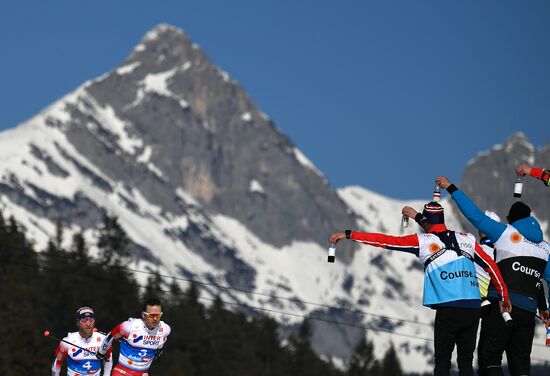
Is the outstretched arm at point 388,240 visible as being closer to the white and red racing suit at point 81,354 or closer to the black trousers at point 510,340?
the black trousers at point 510,340

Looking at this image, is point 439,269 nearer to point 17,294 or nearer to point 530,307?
point 530,307

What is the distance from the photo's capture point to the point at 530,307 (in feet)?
64.0

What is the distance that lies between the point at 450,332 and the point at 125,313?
9925cm

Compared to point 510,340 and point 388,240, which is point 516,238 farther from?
point 388,240

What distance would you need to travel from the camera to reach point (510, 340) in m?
19.6

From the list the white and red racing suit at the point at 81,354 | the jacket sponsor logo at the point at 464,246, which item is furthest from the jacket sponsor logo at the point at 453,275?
the white and red racing suit at the point at 81,354

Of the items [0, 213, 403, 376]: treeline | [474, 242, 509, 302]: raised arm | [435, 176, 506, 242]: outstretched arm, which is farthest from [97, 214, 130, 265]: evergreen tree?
[474, 242, 509, 302]: raised arm

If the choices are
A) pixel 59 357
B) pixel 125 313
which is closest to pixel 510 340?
pixel 59 357

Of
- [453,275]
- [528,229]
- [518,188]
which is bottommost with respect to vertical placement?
[453,275]

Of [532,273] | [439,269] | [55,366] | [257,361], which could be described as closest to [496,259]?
[532,273]

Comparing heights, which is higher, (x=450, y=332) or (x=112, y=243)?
(x=112, y=243)

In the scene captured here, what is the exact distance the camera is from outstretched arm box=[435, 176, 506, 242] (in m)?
18.8

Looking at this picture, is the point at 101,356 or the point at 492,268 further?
the point at 101,356

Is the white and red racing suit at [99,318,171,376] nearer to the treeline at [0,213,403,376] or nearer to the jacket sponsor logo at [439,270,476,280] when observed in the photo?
the jacket sponsor logo at [439,270,476,280]
